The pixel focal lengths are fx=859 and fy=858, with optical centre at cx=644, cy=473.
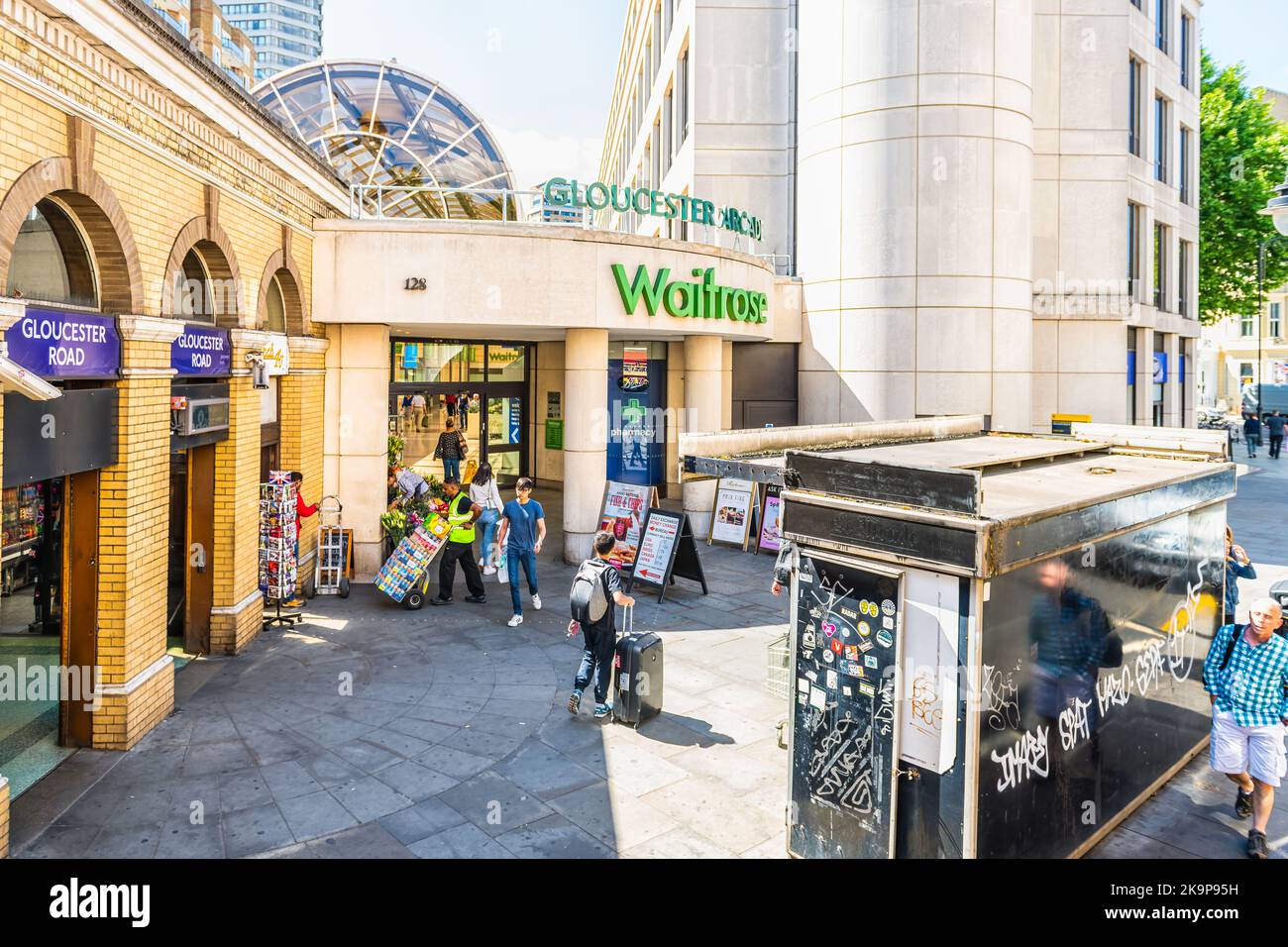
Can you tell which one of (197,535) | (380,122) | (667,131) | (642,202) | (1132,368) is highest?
(667,131)

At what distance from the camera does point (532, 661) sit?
10.1m

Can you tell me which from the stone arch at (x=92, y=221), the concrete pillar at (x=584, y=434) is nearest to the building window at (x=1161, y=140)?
the concrete pillar at (x=584, y=434)

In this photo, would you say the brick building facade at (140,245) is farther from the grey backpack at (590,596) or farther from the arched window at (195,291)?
the grey backpack at (590,596)

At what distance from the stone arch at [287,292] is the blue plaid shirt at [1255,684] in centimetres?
1077

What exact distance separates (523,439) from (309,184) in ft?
36.5

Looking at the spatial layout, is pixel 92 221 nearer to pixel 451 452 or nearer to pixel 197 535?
pixel 197 535

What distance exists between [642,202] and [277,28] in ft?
665

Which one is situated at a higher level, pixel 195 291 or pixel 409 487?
pixel 195 291

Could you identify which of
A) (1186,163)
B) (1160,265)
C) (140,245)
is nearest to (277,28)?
(1186,163)

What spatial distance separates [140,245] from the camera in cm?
780

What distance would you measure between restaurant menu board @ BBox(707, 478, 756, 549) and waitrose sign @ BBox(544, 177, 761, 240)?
520 centimetres

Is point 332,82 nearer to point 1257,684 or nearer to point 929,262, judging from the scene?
point 929,262

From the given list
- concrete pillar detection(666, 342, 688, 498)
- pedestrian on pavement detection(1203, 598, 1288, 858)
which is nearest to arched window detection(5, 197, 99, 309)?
pedestrian on pavement detection(1203, 598, 1288, 858)

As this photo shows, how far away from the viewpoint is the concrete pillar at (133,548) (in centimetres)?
759
